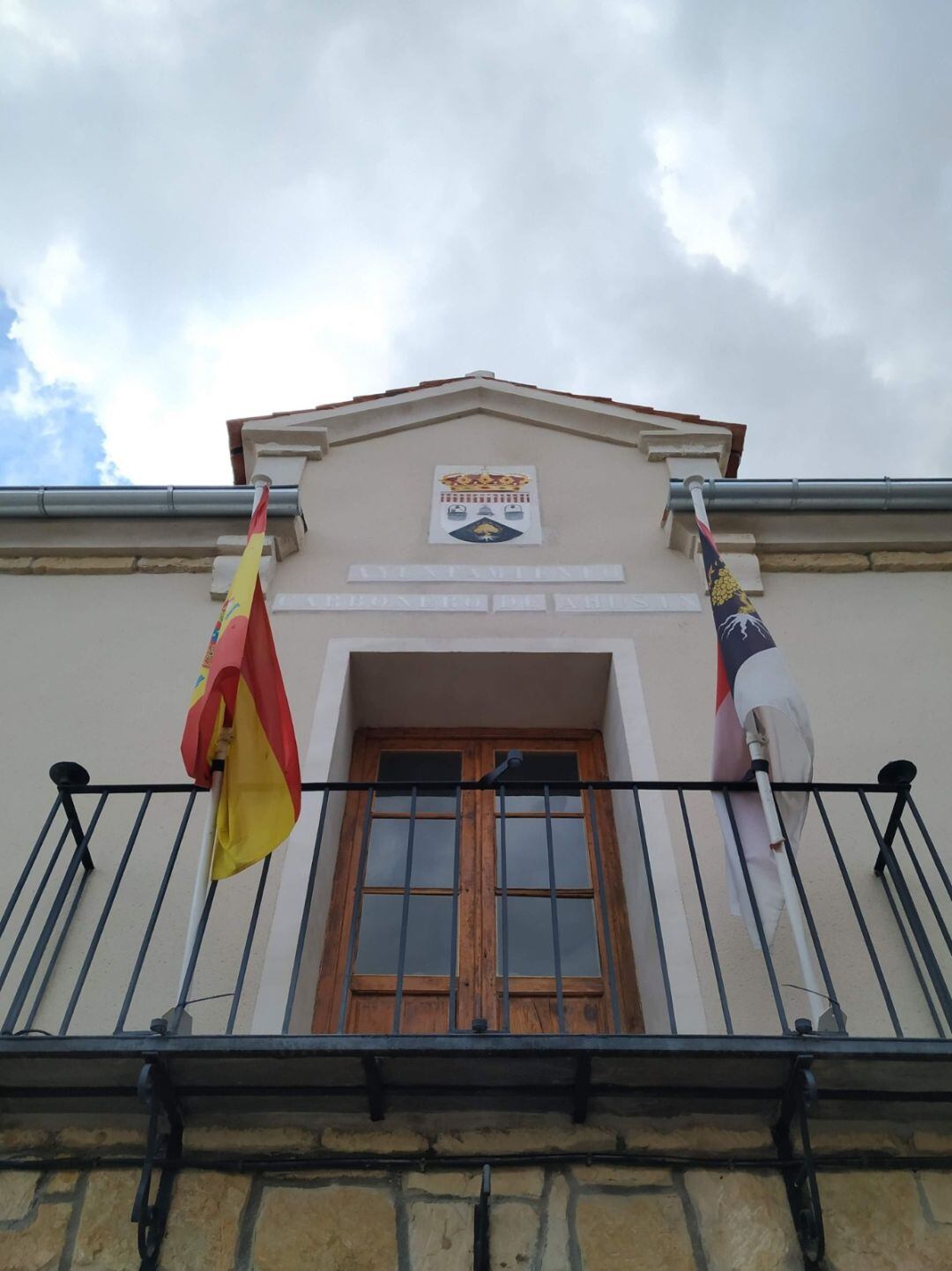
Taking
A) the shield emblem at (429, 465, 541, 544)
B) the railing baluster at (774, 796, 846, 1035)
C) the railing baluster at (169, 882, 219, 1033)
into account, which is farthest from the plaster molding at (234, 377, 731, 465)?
the railing baluster at (169, 882, 219, 1033)

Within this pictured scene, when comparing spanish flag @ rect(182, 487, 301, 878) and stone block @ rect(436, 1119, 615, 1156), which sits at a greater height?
spanish flag @ rect(182, 487, 301, 878)

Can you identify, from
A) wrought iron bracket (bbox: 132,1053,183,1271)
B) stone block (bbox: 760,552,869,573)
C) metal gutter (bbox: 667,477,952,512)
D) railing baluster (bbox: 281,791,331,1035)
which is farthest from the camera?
metal gutter (bbox: 667,477,952,512)

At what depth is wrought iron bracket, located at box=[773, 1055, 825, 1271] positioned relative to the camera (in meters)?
3.04

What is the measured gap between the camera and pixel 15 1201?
10.5 feet

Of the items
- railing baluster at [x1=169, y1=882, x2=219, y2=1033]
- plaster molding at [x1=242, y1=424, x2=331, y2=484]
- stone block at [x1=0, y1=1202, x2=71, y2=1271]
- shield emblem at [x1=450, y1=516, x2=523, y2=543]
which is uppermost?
plaster molding at [x1=242, y1=424, x2=331, y2=484]

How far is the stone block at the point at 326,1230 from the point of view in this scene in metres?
3.07

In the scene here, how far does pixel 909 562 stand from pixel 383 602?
3167 millimetres

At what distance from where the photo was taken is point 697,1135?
3.33 m

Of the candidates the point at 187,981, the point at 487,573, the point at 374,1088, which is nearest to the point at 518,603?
the point at 487,573

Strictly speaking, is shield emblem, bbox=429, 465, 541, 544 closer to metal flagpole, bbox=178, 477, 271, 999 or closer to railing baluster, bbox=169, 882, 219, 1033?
metal flagpole, bbox=178, 477, 271, 999

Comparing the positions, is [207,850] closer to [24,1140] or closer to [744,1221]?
[24,1140]

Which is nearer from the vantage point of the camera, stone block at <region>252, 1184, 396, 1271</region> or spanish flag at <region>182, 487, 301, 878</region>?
stone block at <region>252, 1184, 396, 1271</region>

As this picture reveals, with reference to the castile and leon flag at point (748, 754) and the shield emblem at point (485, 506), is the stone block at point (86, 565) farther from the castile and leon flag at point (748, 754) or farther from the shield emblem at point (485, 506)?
the castile and leon flag at point (748, 754)

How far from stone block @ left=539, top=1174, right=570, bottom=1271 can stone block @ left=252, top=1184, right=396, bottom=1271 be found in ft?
1.49
